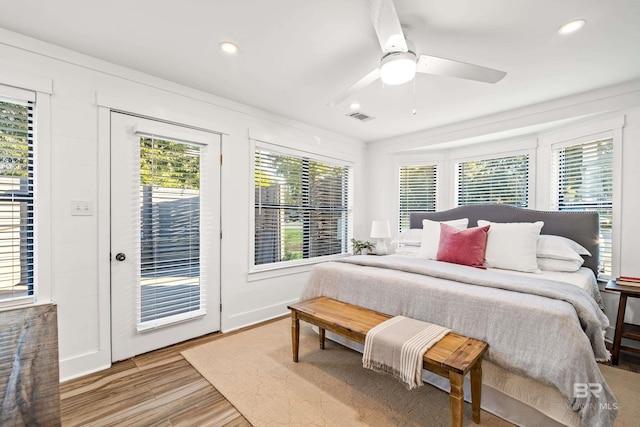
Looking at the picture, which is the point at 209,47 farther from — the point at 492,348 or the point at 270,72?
the point at 492,348

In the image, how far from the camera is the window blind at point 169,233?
2.66 metres

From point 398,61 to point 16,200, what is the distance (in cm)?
280

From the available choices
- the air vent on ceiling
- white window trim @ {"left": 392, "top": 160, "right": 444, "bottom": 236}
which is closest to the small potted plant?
white window trim @ {"left": 392, "top": 160, "right": 444, "bottom": 236}

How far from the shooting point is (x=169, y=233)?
2.80 m

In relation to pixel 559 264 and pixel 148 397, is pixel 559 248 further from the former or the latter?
pixel 148 397

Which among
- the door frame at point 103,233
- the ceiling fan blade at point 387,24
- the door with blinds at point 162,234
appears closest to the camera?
the ceiling fan blade at point 387,24

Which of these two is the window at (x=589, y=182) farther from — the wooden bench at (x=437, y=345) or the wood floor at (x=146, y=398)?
the wood floor at (x=146, y=398)

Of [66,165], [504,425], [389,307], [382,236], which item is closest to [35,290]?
[66,165]

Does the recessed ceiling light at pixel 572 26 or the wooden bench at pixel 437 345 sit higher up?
the recessed ceiling light at pixel 572 26

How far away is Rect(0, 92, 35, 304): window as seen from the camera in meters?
2.03

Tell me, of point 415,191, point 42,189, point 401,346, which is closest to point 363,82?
point 401,346

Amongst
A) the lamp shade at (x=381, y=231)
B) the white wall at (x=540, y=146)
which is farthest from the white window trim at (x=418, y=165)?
the lamp shade at (x=381, y=231)

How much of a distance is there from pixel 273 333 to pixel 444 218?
272 centimetres

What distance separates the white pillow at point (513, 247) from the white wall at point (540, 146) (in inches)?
30.2
